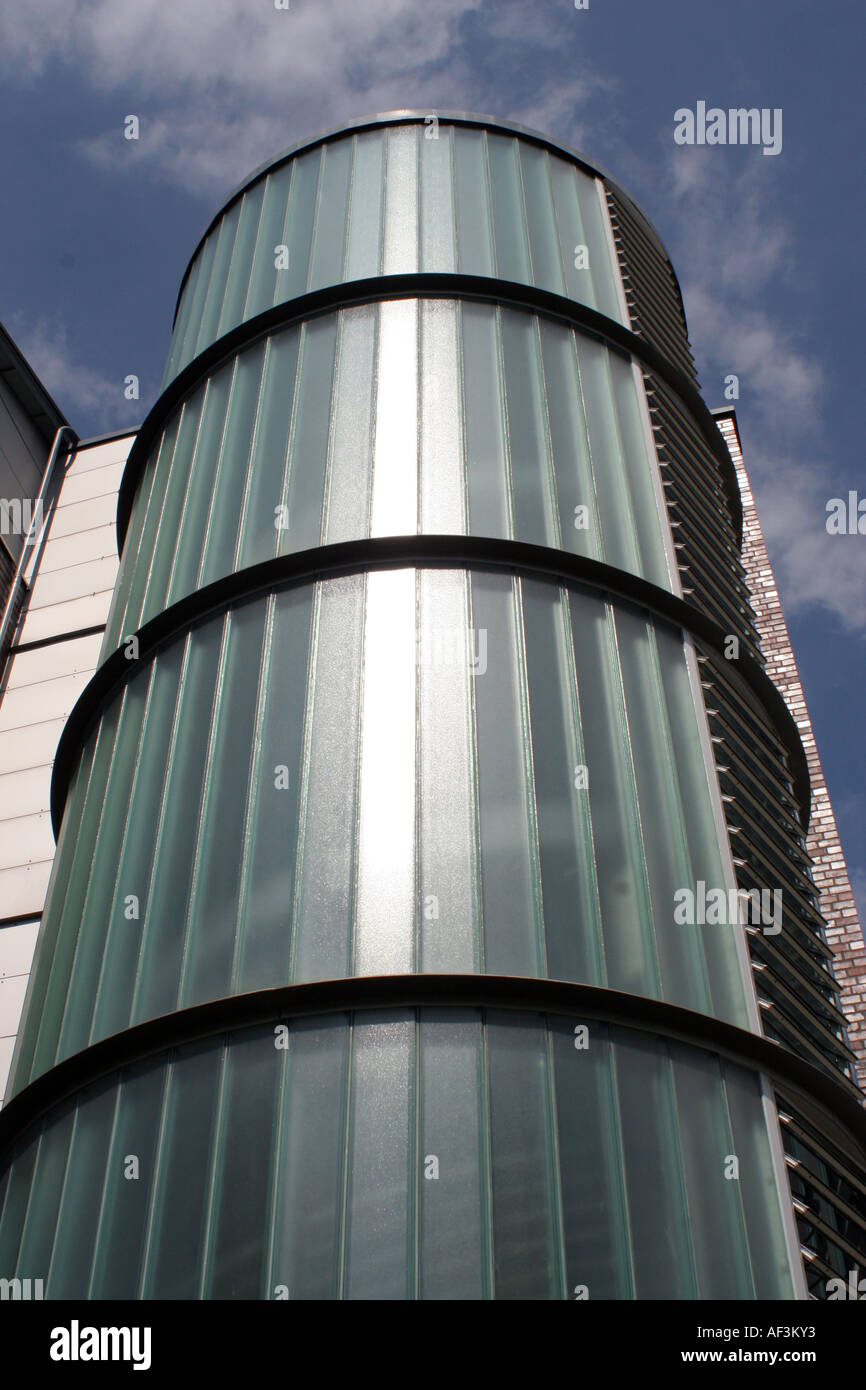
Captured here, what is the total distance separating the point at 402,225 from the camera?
42.4 feet

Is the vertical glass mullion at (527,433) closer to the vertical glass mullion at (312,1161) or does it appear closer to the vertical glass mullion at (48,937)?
the vertical glass mullion at (48,937)

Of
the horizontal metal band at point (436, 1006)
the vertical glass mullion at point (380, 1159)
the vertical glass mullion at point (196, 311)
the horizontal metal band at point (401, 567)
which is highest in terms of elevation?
the vertical glass mullion at point (196, 311)

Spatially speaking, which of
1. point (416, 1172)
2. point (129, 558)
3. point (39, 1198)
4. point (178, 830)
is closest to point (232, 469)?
point (129, 558)

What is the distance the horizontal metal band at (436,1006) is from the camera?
7.23m

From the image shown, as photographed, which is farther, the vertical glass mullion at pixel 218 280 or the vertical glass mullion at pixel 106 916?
the vertical glass mullion at pixel 218 280

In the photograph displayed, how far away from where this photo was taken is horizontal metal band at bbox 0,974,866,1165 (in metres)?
7.23

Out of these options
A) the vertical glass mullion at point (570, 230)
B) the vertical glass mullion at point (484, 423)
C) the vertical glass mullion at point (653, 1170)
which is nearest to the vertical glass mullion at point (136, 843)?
the vertical glass mullion at point (484, 423)

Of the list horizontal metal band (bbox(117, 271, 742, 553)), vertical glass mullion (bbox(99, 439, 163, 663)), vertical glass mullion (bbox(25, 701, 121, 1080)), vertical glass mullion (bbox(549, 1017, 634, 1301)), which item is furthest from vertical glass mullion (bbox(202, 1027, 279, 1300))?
horizontal metal band (bbox(117, 271, 742, 553))

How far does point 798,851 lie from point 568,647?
2.55 meters

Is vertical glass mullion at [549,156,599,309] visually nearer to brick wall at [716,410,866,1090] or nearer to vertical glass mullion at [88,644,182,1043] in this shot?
brick wall at [716,410,866,1090]

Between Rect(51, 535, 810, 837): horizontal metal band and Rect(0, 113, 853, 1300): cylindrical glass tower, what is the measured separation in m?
0.03

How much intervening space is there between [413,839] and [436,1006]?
106 cm

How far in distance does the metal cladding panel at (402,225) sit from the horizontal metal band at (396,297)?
24 centimetres

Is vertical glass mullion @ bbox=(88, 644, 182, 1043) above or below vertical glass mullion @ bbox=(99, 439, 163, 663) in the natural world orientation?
below
